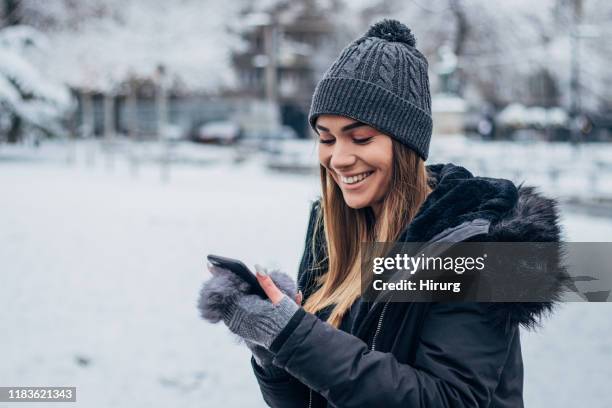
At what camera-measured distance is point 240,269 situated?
1633mm

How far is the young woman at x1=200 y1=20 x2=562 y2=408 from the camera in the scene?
1516 mm

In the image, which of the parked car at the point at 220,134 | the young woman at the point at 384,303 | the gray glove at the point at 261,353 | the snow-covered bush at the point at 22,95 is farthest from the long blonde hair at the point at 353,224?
the parked car at the point at 220,134

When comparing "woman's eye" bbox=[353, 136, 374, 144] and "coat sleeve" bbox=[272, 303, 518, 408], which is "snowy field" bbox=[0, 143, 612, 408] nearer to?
"coat sleeve" bbox=[272, 303, 518, 408]

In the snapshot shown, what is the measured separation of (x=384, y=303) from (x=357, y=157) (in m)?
0.39

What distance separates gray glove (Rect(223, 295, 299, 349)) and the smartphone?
4 centimetres

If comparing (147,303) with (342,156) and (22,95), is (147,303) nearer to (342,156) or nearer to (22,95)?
(342,156)

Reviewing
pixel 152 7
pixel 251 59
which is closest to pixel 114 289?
pixel 152 7

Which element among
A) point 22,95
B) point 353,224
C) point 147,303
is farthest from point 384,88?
point 22,95

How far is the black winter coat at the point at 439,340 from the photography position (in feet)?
4.93

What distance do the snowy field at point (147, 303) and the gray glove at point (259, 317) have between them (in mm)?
787

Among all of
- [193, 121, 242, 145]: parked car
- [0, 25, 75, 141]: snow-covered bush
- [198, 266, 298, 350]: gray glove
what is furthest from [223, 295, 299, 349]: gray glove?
[193, 121, 242, 145]: parked car

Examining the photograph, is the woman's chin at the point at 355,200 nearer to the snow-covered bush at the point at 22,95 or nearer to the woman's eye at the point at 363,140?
the woman's eye at the point at 363,140

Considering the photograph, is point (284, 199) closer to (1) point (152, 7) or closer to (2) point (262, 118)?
(2) point (262, 118)

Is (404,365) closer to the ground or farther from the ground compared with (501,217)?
closer to the ground
